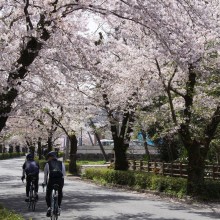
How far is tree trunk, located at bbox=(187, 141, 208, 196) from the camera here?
17.8 m

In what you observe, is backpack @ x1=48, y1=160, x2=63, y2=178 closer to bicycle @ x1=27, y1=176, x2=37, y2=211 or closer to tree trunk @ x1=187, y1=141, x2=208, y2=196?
bicycle @ x1=27, y1=176, x2=37, y2=211

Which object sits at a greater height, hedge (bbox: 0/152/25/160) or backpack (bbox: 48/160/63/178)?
hedge (bbox: 0/152/25/160)

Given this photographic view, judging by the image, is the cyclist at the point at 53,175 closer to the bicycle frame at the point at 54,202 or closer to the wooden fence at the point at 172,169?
the bicycle frame at the point at 54,202

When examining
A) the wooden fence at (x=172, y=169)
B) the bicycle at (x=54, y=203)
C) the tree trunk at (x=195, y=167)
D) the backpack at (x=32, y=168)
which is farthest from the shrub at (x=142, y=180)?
the bicycle at (x=54, y=203)

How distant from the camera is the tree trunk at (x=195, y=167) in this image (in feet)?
58.4

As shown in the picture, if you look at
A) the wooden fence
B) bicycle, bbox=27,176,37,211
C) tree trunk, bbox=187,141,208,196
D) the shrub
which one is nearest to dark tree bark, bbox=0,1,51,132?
bicycle, bbox=27,176,37,211

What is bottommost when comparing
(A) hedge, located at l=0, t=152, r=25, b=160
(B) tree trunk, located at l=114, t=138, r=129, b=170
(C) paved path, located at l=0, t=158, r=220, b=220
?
(C) paved path, located at l=0, t=158, r=220, b=220

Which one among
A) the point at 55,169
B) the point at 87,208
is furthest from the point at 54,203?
the point at 87,208

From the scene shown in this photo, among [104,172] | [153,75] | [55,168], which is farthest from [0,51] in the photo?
[104,172]

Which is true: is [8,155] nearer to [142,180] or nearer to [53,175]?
[142,180]

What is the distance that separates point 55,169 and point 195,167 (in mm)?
8814

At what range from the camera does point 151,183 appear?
843 inches

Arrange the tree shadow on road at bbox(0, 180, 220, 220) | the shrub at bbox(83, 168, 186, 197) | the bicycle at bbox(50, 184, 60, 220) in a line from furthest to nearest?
1. the shrub at bbox(83, 168, 186, 197)
2. the tree shadow on road at bbox(0, 180, 220, 220)
3. the bicycle at bbox(50, 184, 60, 220)

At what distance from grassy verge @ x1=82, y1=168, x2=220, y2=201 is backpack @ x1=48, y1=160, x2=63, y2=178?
317 inches
